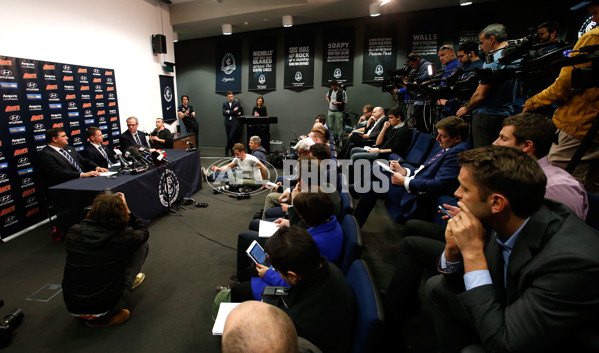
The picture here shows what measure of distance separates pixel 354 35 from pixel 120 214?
25.0 ft

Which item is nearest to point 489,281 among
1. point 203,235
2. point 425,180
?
point 425,180

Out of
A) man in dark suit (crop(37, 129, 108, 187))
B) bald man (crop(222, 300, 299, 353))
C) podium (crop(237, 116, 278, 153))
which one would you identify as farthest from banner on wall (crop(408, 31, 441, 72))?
bald man (crop(222, 300, 299, 353))

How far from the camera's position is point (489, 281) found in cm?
102

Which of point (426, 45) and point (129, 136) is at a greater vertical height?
point (426, 45)

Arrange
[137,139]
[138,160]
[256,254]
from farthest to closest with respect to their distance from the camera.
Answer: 1. [137,139]
2. [138,160]
3. [256,254]

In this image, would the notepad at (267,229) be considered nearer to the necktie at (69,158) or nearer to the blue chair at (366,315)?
the blue chair at (366,315)

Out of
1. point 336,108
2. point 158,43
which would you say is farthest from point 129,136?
point 336,108

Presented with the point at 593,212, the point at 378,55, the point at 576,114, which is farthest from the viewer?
the point at 378,55

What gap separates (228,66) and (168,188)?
6214 millimetres

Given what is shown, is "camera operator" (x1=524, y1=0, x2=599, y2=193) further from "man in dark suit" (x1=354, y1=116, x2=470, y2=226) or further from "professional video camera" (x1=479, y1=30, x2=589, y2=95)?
"man in dark suit" (x1=354, y1=116, x2=470, y2=226)

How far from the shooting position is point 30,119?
3.88 metres

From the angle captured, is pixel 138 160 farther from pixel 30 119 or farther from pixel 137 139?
pixel 137 139

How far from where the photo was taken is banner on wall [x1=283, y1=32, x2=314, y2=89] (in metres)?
8.33

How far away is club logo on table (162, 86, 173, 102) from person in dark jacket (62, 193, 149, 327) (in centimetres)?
558
